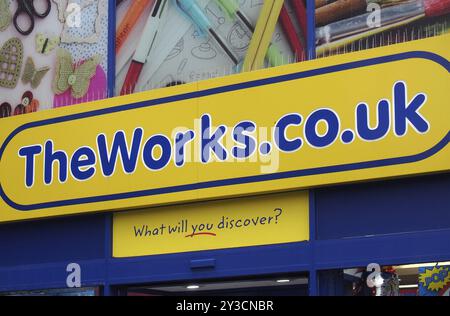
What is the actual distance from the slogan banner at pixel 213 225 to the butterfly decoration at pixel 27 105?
2164 millimetres

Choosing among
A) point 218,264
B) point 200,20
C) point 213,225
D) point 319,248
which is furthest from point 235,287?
point 200,20

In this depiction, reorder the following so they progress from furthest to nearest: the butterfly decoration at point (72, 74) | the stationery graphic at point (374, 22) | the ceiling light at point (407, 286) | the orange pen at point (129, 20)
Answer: the butterfly decoration at point (72, 74)
the orange pen at point (129, 20)
the stationery graphic at point (374, 22)
the ceiling light at point (407, 286)

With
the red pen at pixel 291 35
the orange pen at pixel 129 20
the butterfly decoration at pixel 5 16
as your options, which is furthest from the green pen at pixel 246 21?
the butterfly decoration at pixel 5 16

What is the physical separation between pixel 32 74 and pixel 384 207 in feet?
17.7

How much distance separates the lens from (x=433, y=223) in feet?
31.9

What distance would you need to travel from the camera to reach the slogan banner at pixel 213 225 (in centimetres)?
1062

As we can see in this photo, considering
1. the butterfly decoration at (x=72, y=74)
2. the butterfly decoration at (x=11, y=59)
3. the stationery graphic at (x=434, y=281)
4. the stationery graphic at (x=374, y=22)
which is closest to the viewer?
the stationery graphic at (x=434, y=281)

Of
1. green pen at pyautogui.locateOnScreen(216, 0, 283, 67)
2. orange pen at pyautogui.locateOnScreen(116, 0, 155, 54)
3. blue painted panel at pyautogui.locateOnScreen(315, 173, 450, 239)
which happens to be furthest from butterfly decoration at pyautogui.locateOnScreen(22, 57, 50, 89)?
blue painted panel at pyautogui.locateOnScreen(315, 173, 450, 239)

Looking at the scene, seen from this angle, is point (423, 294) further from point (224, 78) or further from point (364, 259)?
point (224, 78)

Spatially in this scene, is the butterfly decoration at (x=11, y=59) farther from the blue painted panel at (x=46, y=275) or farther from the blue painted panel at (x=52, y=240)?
the blue painted panel at (x=46, y=275)

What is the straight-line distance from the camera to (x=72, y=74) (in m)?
12.7

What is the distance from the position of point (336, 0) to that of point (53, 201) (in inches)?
167

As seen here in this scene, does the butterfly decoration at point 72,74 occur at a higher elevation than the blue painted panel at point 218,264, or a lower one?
higher

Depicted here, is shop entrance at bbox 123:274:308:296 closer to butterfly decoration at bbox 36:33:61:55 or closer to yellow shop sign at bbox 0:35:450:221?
yellow shop sign at bbox 0:35:450:221
